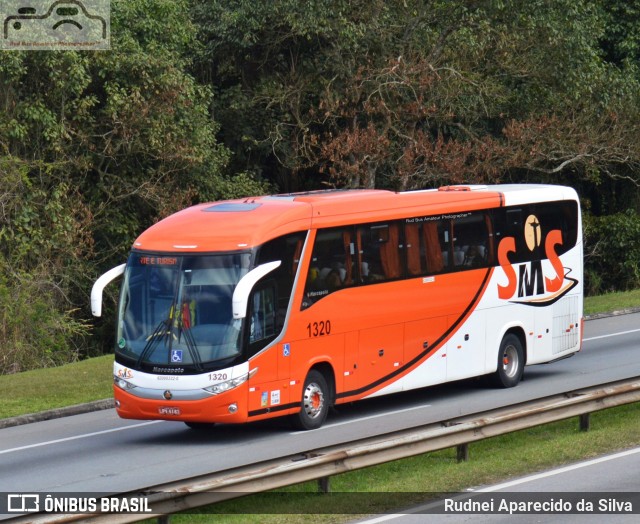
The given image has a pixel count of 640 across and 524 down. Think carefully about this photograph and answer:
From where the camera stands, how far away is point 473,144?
35.8 metres

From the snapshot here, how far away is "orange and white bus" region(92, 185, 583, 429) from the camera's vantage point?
16609mm

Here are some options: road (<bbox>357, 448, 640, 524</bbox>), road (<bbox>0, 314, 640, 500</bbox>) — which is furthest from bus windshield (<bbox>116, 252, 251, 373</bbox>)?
road (<bbox>357, 448, 640, 524</bbox>)

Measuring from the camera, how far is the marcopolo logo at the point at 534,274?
69.5 ft

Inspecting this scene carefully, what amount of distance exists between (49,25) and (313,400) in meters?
15.3

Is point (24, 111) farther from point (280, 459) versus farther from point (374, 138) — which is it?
point (280, 459)

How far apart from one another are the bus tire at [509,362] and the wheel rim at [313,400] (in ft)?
14.3

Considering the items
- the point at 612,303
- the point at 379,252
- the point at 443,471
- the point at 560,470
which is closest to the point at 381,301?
the point at 379,252

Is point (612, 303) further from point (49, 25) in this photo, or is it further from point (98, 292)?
point (98, 292)

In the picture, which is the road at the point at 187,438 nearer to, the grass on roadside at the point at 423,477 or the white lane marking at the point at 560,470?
the grass on roadside at the point at 423,477

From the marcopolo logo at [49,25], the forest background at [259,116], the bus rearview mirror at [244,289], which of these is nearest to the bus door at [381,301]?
the bus rearview mirror at [244,289]

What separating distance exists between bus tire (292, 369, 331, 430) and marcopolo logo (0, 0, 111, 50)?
1467 centimetres

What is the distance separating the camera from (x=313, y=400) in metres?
17.7

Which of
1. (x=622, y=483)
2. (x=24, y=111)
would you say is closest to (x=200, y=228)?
(x=622, y=483)

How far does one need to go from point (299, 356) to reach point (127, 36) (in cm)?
1597
